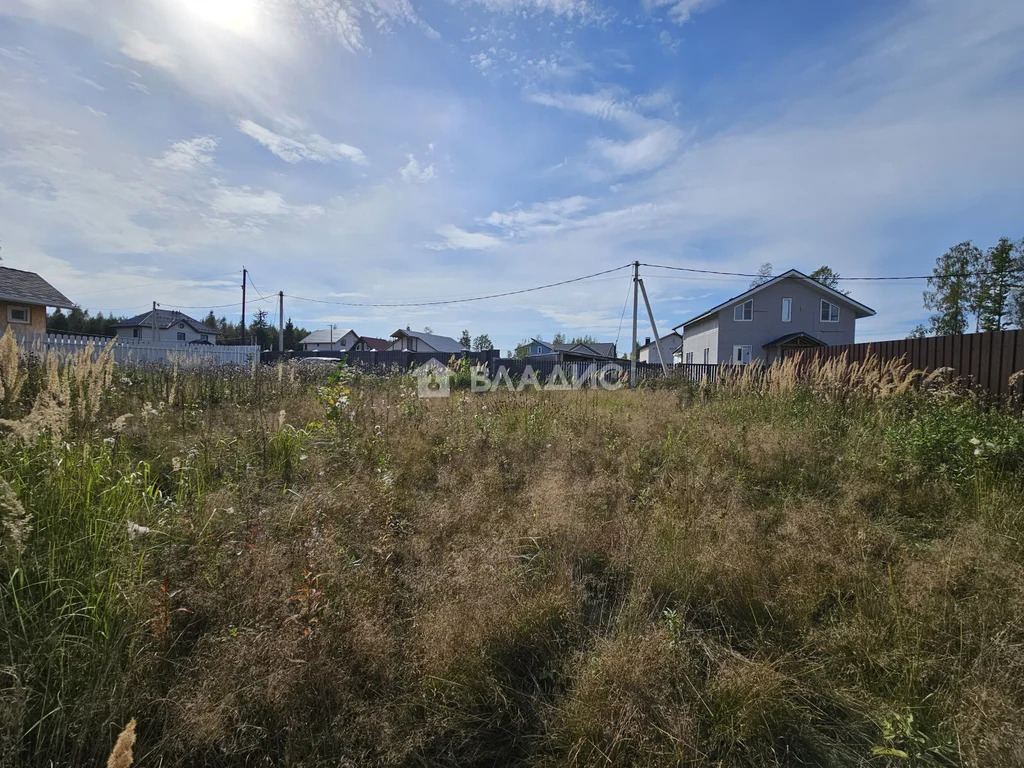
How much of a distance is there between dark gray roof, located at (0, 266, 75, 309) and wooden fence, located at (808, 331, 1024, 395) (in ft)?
83.3

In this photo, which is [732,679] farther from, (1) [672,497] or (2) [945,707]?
(1) [672,497]

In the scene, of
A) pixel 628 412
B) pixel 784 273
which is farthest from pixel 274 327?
pixel 628 412

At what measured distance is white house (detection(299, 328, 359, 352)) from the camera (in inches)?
2196

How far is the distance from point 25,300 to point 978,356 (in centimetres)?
2676

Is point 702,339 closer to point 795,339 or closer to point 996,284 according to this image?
point 795,339

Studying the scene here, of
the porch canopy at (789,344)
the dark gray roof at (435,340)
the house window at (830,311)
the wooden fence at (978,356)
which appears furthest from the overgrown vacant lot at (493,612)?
the dark gray roof at (435,340)

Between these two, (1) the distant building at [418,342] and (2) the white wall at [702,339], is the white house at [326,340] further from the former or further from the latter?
(2) the white wall at [702,339]

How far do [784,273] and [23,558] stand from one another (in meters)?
27.2

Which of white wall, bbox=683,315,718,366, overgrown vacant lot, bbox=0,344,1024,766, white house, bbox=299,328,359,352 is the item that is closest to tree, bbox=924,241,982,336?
white wall, bbox=683,315,718,366

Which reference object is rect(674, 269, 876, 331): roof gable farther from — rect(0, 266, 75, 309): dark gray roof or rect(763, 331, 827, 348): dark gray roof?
rect(0, 266, 75, 309): dark gray roof

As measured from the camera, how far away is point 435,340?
171ft

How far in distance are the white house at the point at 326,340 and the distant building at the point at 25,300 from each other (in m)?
37.8

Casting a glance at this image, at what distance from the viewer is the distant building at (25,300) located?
15.8m

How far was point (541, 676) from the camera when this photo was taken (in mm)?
1685
